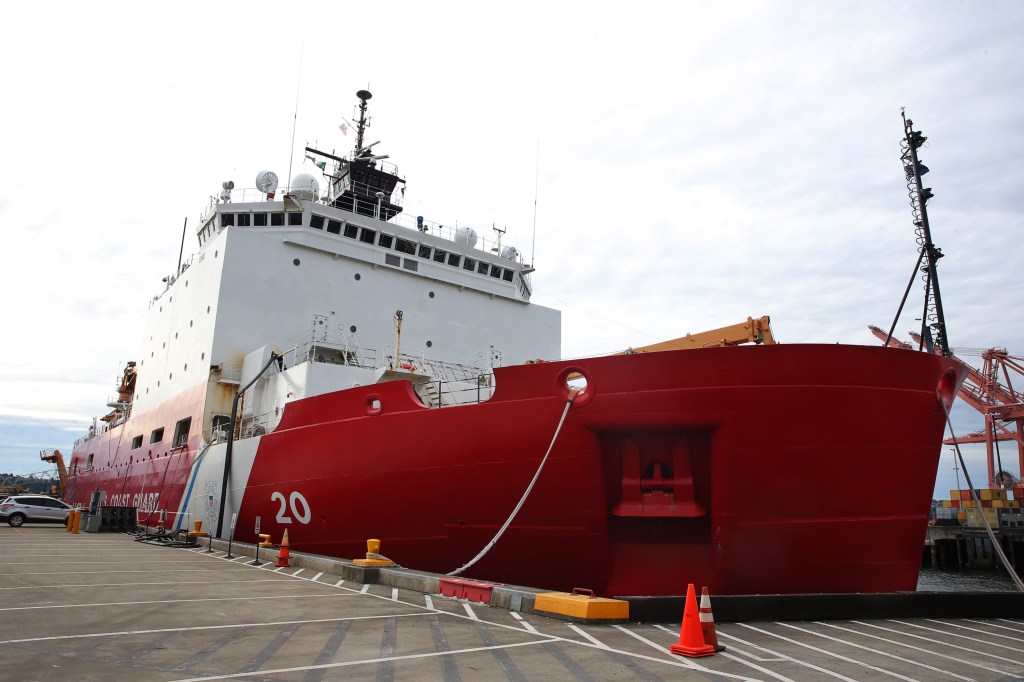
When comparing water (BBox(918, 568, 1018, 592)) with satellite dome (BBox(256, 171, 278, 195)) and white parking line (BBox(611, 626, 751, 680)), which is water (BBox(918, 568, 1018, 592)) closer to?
white parking line (BBox(611, 626, 751, 680))

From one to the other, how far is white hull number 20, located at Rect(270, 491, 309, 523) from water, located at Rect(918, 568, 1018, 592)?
13633 mm

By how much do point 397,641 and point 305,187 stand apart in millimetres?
13952

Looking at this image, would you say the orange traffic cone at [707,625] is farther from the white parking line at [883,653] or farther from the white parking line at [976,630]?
the white parking line at [976,630]

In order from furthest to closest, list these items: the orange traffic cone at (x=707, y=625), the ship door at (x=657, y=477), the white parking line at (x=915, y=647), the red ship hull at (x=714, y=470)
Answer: the ship door at (x=657, y=477) → the red ship hull at (x=714, y=470) → the orange traffic cone at (x=707, y=625) → the white parking line at (x=915, y=647)

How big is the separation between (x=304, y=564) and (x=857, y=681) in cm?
805

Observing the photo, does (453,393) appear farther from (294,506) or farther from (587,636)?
(587,636)

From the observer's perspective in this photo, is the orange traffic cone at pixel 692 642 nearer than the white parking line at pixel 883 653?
No

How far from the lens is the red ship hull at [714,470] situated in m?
6.95

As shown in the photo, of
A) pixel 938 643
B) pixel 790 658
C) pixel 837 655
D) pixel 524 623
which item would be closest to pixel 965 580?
pixel 938 643

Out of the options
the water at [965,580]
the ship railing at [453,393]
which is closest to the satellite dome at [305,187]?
the ship railing at [453,393]

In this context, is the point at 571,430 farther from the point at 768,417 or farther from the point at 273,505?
the point at 273,505

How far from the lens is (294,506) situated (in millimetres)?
11008

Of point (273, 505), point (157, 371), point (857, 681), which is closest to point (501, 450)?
point (857, 681)

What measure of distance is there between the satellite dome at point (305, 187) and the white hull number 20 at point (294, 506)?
27.3 ft
